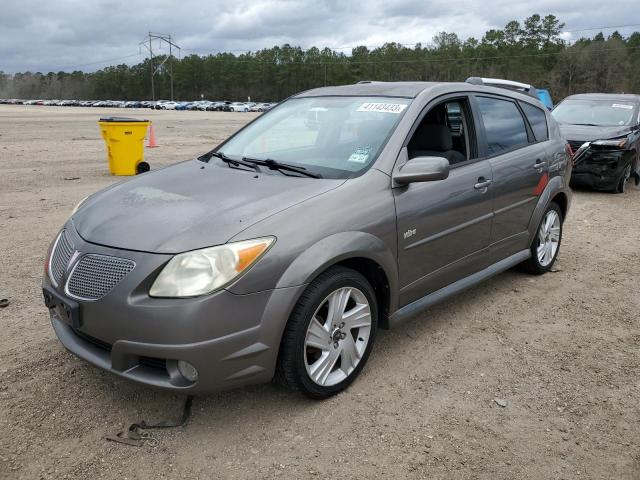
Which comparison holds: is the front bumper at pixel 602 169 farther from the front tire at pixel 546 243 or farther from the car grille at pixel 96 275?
the car grille at pixel 96 275

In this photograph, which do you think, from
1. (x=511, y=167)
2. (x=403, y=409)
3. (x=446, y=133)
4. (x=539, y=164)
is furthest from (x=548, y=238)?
(x=403, y=409)

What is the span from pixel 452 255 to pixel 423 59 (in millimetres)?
107344

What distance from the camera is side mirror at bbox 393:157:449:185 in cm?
331

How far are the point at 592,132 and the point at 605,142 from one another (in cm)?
44

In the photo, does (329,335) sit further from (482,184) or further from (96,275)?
(482,184)

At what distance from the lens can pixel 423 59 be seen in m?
104

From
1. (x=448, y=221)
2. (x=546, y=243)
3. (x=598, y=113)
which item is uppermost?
(x=598, y=113)

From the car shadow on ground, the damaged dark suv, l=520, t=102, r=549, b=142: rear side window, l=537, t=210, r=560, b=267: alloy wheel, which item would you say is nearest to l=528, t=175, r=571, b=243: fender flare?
l=537, t=210, r=560, b=267: alloy wheel

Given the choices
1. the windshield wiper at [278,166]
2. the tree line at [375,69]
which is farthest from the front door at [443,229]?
the tree line at [375,69]

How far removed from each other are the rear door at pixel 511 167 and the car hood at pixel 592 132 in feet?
17.3

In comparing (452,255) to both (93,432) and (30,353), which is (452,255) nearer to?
(93,432)

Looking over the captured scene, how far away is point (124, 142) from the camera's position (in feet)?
35.0

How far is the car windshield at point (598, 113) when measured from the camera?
34.1 ft

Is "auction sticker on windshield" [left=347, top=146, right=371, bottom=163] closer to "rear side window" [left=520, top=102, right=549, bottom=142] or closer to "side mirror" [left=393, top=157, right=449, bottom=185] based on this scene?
"side mirror" [left=393, top=157, right=449, bottom=185]
